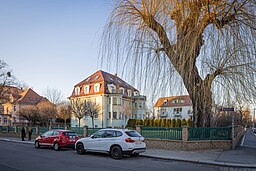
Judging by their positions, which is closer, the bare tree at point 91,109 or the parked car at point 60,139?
the parked car at point 60,139

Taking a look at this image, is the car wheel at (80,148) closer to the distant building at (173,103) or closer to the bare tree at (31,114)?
the distant building at (173,103)

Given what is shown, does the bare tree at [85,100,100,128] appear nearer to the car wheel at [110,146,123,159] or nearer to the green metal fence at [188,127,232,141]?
the green metal fence at [188,127,232,141]

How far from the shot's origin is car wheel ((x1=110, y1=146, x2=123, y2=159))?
40.5 ft

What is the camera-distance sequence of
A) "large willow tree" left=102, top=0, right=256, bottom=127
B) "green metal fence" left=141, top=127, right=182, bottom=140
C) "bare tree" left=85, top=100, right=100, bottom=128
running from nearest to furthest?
"large willow tree" left=102, top=0, right=256, bottom=127
"green metal fence" left=141, top=127, right=182, bottom=140
"bare tree" left=85, top=100, right=100, bottom=128

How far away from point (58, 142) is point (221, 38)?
12503mm

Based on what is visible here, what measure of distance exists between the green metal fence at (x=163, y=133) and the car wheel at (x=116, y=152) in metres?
4.51

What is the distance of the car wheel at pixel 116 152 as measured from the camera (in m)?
12.3

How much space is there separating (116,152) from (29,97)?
195 feet

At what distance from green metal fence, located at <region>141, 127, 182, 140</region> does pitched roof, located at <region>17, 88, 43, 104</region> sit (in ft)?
177

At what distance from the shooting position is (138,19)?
9.61m

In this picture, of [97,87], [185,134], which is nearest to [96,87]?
[97,87]

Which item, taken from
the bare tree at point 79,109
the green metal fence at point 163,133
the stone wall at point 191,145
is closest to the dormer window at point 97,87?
the bare tree at point 79,109

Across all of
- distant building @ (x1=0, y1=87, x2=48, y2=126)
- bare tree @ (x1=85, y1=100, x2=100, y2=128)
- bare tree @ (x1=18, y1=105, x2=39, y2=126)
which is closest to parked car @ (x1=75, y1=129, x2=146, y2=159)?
bare tree @ (x1=85, y1=100, x2=100, y2=128)

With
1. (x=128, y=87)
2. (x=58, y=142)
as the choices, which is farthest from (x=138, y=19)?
(x=58, y=142)
